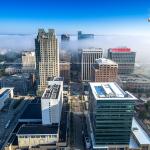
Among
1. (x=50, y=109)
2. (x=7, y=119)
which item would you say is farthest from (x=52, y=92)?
(x=7, y=119)

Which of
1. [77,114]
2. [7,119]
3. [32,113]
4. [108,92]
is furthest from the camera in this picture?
[77,114]

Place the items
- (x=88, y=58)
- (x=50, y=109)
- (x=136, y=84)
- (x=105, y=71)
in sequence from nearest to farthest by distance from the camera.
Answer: (x=50, y=109) < (x=105, y=71) < (x=136, y=84) < (x=88, y=58)

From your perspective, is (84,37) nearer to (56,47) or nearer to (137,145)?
(56,47)

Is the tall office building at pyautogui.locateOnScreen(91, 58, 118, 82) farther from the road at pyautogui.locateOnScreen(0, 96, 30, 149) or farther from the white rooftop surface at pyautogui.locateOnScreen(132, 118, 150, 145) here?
the road at pyautogui.locateOnScreen(0, 96, 30, 149)

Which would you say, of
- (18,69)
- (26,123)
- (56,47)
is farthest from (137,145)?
(18,69)

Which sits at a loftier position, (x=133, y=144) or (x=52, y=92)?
(x=52, y=92)

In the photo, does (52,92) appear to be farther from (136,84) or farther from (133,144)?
(136,84)

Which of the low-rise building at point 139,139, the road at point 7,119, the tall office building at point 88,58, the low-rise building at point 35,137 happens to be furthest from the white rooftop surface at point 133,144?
the tall office building at point 88,58
